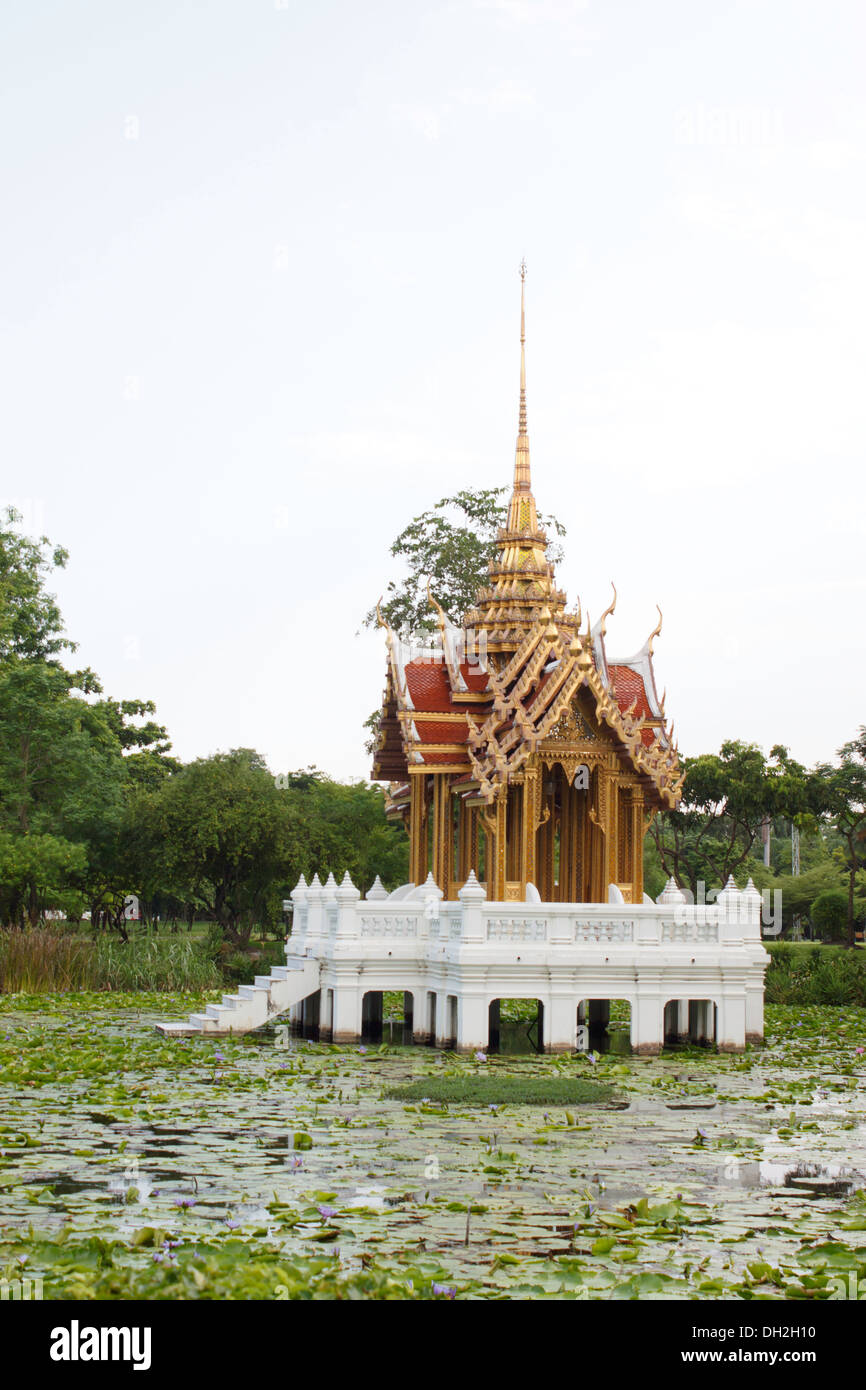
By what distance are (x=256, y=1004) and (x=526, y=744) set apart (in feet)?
16.5

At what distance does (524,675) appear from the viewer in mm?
22781

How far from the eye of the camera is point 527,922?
19.7 m

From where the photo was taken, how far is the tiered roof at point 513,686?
22.0 meters

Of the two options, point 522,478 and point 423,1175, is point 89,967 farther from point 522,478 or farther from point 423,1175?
point 423,1175

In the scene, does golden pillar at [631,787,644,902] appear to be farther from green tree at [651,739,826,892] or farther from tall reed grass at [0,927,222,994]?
green tree at [651,739,826,892]

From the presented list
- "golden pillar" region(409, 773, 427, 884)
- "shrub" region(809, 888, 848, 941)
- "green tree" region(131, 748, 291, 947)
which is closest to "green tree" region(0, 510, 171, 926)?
"green tree" region(131, 748, 291, 947)

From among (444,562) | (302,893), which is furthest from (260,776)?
(302,893)

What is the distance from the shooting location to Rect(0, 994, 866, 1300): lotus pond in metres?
8.22

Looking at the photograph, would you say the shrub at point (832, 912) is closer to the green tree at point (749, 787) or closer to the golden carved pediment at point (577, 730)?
the green tree at point (749, 787)

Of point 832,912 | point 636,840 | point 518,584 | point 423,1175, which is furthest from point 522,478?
point 832,912

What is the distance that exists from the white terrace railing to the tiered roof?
199 centimetres

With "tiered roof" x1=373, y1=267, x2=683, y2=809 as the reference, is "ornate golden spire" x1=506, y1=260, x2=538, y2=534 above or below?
above
